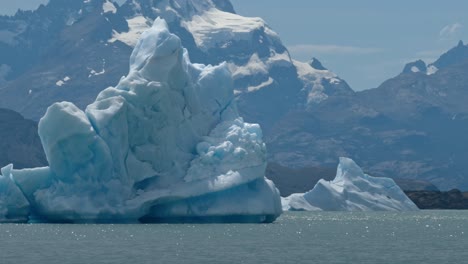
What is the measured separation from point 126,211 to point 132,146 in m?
6.40

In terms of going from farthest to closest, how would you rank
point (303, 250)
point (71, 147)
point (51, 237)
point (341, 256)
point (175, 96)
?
1. point (175, 96)
2. point (71, 147)
3. point (51, 237)
4. point (303, 250)
5. point (341, 256)

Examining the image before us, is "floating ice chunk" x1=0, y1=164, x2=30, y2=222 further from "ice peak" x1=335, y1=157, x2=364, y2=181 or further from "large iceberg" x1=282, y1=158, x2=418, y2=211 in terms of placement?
"ice peak" x1=335, y1=157, x2=364, y2=181

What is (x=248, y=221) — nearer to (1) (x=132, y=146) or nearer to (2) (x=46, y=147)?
(1) (x=132, y=146)

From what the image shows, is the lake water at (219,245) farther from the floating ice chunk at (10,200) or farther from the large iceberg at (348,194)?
the large iceberg at (348,194)

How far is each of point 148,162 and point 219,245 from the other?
21.8 meters

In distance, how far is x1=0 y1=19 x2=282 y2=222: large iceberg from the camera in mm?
88812

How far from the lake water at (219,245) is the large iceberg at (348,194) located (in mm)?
60887

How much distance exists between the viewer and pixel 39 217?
94188mm

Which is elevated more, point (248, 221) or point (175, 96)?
point (175, 96)

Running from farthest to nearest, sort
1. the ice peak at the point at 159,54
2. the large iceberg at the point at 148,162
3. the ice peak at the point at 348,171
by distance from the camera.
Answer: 1. the ice peak at the point at 348,171
2. the ice peak at the point at 159,54
3. the large iceberg at the point at 148,162

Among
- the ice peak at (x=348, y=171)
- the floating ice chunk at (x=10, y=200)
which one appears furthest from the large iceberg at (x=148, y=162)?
the ice peak at (x=348, y=171)

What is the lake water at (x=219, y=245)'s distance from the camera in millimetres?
60844

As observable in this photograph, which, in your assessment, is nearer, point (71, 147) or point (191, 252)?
point (191, 252)

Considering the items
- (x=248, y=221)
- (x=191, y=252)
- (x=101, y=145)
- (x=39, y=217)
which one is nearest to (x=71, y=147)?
(x=101, y=145)
